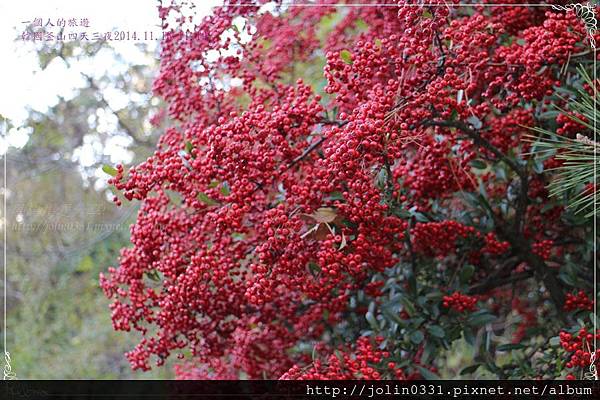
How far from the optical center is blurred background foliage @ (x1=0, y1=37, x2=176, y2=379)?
1599 mm

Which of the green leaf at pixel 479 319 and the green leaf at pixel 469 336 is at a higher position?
the green leaf at pixel 479 319

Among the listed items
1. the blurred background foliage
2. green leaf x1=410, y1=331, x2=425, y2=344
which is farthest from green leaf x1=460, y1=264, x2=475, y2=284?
the blurred background foliage

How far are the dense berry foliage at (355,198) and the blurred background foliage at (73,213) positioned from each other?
43cm

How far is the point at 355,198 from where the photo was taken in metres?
0.82

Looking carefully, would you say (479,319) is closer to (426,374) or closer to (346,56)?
(426,374)

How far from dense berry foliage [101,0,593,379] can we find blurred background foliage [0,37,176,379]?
1.42 feet

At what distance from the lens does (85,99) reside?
173 centimetres

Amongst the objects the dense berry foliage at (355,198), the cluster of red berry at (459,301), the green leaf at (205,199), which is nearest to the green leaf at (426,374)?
the dense berry foliage at (355,198)

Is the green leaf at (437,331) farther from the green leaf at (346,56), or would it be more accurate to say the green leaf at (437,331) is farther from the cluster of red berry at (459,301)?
the green leaf at (346,56)

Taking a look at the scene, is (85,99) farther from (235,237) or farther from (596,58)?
(596,58)

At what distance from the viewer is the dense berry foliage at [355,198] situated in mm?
826

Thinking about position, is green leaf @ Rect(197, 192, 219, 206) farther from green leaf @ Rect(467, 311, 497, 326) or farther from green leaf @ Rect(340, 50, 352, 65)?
green leaf @ Rect(467, 311, 497, 326)

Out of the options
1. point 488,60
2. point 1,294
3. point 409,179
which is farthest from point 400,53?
point 1,294

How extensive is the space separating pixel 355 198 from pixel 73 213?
98 centimetres
